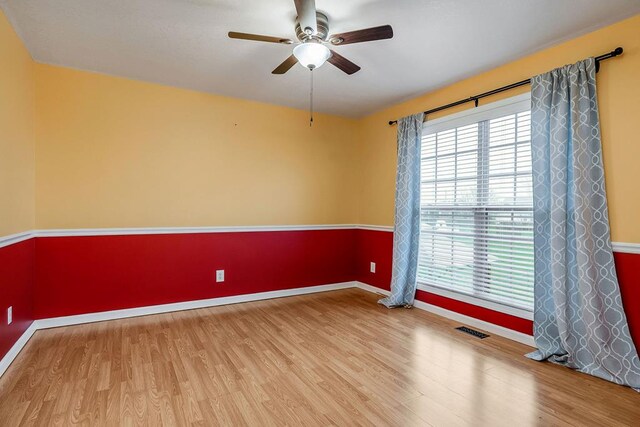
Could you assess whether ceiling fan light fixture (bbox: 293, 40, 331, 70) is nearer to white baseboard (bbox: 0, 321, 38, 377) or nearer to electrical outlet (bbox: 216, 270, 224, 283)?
electrical outlet (bbox: 216, 270, 224, 283)

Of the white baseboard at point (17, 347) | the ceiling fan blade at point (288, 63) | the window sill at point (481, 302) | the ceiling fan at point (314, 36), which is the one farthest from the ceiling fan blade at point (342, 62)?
the white baseboard at point (17, 347)

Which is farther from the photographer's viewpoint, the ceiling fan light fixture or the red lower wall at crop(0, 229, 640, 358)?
the red lower wall at crop(0, 229, 640, 358)

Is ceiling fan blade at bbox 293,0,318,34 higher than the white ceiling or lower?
lower

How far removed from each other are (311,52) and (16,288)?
9.19 ft

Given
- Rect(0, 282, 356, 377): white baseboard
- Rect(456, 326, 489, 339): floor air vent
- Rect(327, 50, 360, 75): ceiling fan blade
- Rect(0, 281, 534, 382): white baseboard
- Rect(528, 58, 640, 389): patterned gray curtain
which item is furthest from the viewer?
Rect(456, 326, 489, 339): floor air vent

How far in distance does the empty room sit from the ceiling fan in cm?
2

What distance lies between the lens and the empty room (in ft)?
6.58

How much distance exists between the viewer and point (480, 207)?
302cm

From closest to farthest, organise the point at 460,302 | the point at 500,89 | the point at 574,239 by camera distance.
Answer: the point at 574,239, the point at 500,89, the point at 460,302

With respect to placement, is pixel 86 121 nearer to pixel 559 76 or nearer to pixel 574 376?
pixel 559 76

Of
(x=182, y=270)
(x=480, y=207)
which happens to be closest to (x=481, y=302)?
(x=480, y=207)

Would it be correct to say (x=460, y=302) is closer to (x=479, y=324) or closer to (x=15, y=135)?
(x=479, y=324)

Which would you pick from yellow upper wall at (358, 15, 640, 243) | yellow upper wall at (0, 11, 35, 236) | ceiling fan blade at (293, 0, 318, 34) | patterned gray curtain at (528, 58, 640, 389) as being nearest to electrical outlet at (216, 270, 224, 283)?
yellow upper wall at (0, 11, 35, 236)

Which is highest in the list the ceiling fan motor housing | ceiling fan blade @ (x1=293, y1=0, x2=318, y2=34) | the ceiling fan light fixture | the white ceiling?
the white ceiling
